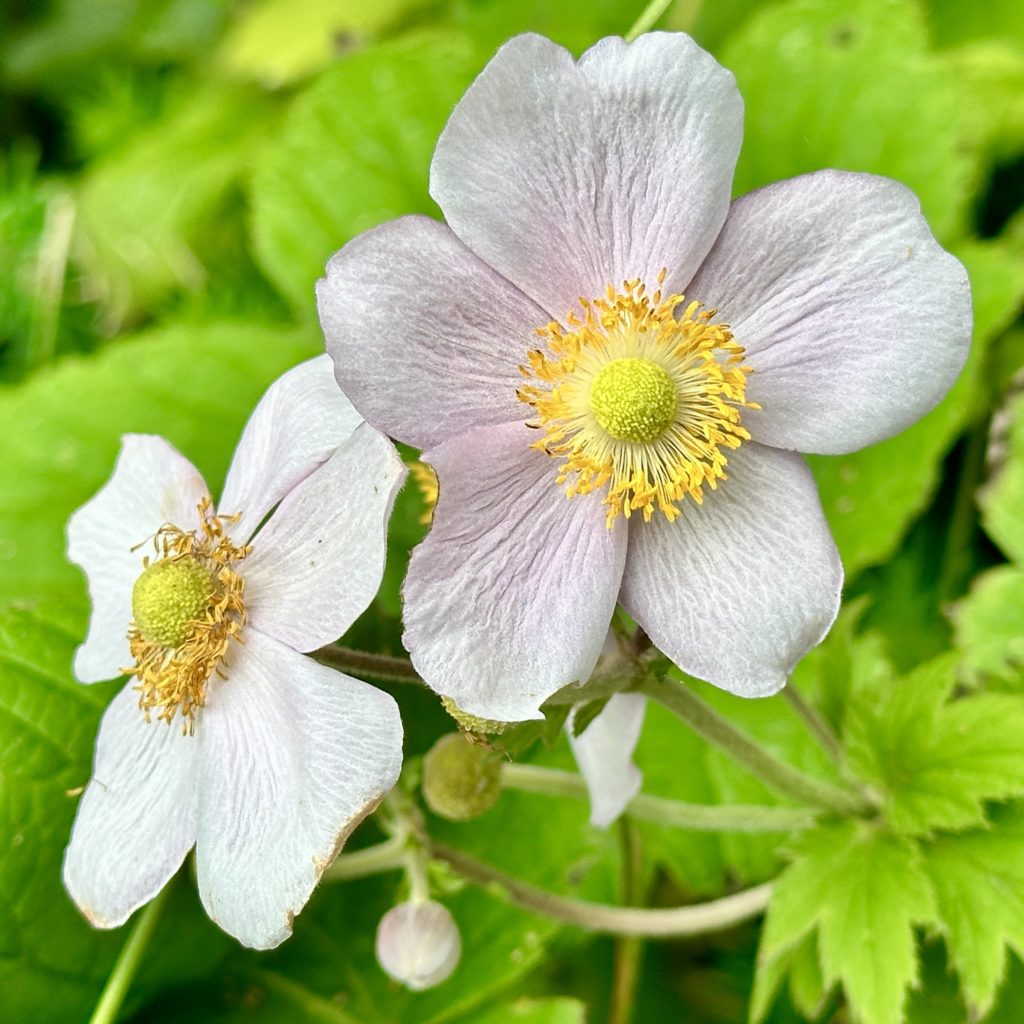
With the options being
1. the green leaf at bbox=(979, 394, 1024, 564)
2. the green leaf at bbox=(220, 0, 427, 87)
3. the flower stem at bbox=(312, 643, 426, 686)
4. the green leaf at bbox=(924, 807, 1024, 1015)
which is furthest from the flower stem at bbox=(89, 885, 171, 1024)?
the green leaf at bbox=(220, 0, 427, 87)

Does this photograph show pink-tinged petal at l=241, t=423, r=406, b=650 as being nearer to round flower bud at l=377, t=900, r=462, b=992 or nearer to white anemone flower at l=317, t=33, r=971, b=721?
white anemone flower at l=317, t=33, r=971, b=721

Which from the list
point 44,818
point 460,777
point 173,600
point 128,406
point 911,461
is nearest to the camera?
point 173,600

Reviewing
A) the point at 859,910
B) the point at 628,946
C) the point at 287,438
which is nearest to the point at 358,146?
the point at 287,438

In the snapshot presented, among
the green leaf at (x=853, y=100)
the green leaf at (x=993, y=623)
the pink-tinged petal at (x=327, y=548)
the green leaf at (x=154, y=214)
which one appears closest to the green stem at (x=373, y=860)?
the pink-tinged petal at (x=327, y=548)

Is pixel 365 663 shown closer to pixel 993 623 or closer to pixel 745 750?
pixel 745 750

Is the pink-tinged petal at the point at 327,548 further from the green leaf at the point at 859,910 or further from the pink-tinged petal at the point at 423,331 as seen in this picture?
the green leaf at the point at 859,910

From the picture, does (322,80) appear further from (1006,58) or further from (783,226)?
(783,226)
